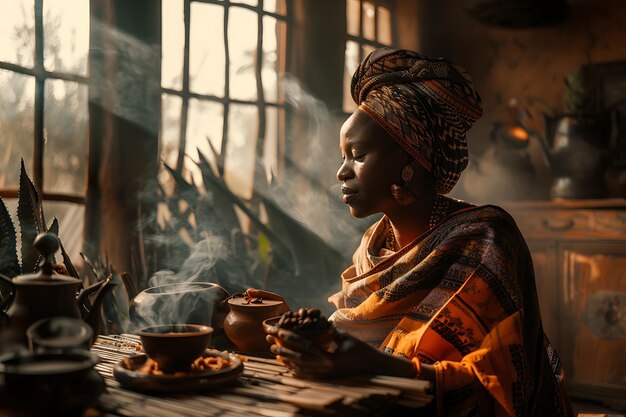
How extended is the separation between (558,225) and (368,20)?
2.34m

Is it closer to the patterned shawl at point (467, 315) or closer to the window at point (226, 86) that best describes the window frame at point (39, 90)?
the window at point (226, 86)

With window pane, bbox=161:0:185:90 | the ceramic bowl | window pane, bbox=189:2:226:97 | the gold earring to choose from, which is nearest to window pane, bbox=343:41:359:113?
window pane, bbox=189:2:226:97

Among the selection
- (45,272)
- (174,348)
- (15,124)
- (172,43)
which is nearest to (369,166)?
(174,348)

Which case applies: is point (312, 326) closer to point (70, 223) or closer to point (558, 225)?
point (70, 223)

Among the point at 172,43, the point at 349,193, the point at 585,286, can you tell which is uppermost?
the point at 172,43

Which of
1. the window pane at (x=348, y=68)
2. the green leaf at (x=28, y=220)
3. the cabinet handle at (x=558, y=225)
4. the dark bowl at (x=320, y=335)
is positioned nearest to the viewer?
the dark bowl at (x=320, y=335)

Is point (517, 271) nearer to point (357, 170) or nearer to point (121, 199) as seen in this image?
point (357, 170)

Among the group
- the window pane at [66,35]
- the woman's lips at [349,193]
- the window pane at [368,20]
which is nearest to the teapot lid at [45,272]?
the woman's lips at [349,193]

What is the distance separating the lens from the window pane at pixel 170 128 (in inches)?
165

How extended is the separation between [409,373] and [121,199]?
278 cm

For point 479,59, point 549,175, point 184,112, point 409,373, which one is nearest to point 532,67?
point 479,59

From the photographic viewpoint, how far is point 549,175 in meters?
5.25

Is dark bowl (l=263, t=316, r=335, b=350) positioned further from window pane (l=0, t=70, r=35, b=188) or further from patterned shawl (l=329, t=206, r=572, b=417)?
window pane (l=0, t=70, r=35, b=188)

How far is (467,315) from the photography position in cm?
178
